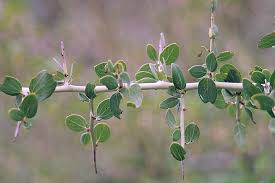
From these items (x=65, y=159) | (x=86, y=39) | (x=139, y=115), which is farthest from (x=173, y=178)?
(x=86, y=39)

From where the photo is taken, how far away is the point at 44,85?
703 millimetres

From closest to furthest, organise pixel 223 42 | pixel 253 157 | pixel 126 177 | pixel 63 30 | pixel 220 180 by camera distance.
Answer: pixel 220 180
pixel 253 157
pixel 223 42
pixel 126 177
pixel 63 30

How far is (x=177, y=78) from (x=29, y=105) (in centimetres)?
22

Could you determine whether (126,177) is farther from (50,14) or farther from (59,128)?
(50,14)

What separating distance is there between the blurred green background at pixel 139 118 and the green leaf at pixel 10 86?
1305mm

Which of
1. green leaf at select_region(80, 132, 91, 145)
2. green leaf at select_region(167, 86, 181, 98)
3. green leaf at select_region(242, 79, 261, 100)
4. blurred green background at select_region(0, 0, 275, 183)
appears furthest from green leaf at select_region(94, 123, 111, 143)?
Result: blurred green background at select_region(0, 0, 275, 183)

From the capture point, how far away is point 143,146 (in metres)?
2.32

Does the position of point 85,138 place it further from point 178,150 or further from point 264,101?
point 264,101

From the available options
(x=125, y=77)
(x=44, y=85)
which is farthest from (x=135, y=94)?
(x=44, y=85)

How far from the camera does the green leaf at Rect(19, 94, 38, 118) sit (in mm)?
685

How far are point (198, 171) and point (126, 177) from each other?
414 mm

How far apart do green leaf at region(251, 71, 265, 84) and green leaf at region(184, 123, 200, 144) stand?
117 millimetres

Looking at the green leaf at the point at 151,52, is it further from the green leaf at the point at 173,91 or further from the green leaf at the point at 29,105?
the green leaf at the point at 29,105

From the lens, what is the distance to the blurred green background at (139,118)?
2.13m
